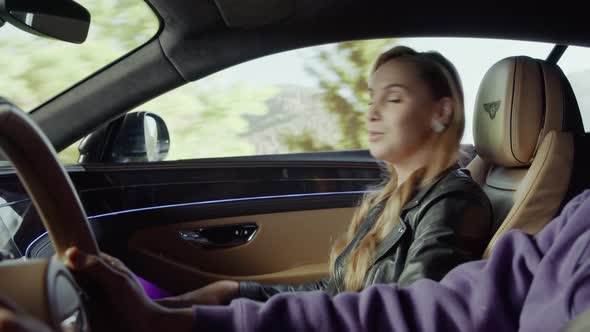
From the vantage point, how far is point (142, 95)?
217cm

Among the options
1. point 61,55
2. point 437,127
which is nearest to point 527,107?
point 437,127

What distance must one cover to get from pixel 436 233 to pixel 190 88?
110 centimetres

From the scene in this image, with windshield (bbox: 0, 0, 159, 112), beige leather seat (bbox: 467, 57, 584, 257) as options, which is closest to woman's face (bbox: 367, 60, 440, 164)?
beige leather seat (bbox: 467, 57, 584, 257)

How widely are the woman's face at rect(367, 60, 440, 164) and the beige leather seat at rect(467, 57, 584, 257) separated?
222 millimetres

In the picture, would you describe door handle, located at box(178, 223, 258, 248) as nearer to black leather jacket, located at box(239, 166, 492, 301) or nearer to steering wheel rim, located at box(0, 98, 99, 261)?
black leather jacket, located at box(239, 166, 492, 301)

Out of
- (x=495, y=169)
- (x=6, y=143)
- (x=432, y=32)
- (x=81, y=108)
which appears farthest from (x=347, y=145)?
(x=6, y=143)

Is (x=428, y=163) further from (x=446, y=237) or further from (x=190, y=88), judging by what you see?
(x=190, y=88)

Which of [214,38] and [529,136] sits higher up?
[214,38]

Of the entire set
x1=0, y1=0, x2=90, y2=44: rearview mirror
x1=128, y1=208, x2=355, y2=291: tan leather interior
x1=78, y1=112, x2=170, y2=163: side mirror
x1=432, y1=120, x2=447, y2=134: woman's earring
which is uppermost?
x1=0, y1=0, x2=90, y2=44: rearview mirror

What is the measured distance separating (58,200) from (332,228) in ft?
5.59

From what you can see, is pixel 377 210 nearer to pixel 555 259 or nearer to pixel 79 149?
pixel 555 259

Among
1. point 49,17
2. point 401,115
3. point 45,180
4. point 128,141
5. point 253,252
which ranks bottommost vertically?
point 253,252

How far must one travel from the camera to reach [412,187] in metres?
1.79

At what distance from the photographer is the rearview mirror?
1419 mm
